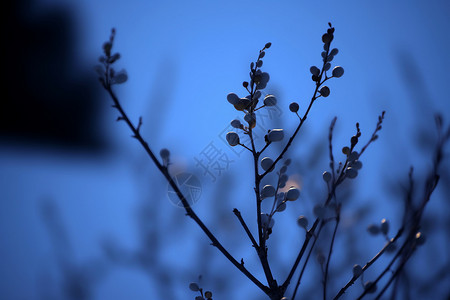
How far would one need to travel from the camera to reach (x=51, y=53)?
2.03 metres

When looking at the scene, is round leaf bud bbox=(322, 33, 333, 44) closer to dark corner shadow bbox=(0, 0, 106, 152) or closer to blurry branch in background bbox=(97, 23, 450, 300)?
blurry branch in background bbox=(97, 23, 450, 300)

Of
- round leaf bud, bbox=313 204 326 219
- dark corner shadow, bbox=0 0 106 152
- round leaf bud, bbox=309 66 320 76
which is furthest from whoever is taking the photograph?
dark corner shadow, bbox=0 0 106 152

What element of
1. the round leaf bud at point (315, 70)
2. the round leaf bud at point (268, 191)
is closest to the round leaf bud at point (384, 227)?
the round leaf bud at point (268, 191)

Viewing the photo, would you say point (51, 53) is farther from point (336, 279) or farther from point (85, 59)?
point (336, 279)

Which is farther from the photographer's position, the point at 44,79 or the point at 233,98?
the point at 44,79

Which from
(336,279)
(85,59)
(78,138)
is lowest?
(336,279)

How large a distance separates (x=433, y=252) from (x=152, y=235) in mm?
1393

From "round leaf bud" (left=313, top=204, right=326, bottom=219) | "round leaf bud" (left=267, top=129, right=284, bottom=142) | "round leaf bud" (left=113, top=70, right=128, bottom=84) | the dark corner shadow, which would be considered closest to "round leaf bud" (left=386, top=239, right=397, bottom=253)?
"round leaf bud" (left=313, top=204, right=326, bottom=219)

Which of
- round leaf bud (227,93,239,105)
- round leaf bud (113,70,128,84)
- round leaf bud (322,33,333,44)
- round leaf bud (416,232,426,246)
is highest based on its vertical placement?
round leaf bud (113,70,128,84)

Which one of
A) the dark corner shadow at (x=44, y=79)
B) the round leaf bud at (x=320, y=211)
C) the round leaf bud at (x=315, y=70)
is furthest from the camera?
the dark corner shadow at (x=44, y=79)

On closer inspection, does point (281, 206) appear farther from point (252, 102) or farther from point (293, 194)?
point (252, 102)

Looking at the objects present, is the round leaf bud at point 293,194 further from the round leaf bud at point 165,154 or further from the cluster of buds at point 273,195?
the round leaf bud at point 165,154

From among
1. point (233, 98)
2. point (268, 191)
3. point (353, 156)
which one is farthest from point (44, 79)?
point (353, 156)

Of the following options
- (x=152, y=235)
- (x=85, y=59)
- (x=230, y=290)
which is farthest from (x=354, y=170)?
(x=85, y=59)
